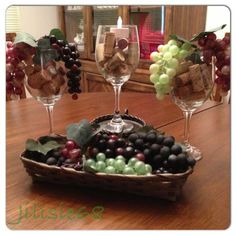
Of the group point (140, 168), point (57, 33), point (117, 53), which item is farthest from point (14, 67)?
point (140, 168)

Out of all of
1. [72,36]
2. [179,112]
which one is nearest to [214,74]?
[179,112]

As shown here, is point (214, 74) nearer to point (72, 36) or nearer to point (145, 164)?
point (145, 164)

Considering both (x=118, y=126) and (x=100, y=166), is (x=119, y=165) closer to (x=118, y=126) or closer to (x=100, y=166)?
(x=100, y=166)

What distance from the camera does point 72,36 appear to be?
94.3 inches

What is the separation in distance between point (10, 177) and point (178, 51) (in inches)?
15.6

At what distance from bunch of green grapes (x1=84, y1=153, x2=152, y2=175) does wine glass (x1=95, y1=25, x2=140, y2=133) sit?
24cm

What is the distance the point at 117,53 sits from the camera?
70 centimetres

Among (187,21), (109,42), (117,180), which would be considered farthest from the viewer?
(187,21)

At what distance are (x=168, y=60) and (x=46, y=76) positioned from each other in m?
0.24

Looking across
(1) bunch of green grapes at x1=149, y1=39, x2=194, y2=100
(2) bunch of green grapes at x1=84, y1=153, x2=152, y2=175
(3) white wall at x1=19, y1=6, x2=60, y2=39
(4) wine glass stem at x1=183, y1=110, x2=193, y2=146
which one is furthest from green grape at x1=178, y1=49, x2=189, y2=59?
(3) white wall at x1=19, y1=6, x2=60, y2=39

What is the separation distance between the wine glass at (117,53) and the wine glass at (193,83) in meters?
0.15

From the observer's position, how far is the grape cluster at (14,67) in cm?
61

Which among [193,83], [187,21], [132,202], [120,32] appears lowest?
[132,202]

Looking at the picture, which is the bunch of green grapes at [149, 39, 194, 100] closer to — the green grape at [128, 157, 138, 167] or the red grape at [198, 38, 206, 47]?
the red grape at [198, 38, 206, 47]
